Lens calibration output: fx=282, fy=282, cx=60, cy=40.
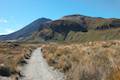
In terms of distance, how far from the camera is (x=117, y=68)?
11594mm

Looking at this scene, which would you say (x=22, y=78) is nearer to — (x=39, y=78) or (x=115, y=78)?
(x=39, y=78)

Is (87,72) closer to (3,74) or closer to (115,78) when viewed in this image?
(115,78)

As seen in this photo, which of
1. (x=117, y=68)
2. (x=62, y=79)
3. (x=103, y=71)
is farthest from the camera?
(x=62, y=79)

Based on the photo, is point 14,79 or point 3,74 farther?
point 3,74

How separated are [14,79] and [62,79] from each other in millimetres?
3023

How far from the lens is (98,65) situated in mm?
13859

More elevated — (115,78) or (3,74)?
(115,78)

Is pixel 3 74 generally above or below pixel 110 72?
below

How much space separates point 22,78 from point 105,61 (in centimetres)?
703

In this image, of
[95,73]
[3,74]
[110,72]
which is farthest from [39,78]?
[110,72]

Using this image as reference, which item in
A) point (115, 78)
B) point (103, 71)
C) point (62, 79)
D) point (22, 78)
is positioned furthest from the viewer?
point (22, 78)

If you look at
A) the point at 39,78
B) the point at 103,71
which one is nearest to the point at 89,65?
the point at 103,71

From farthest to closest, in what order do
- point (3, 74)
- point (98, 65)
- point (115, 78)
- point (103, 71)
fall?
point (3, 74) → point (98, 65) → point (103, 71) → point (115, 78)

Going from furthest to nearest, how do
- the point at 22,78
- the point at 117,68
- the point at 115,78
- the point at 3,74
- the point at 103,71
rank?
the point at 3,74 → the point at 22,78 → the point at 103,71 → the point at 117,68 → the point at 115,78
